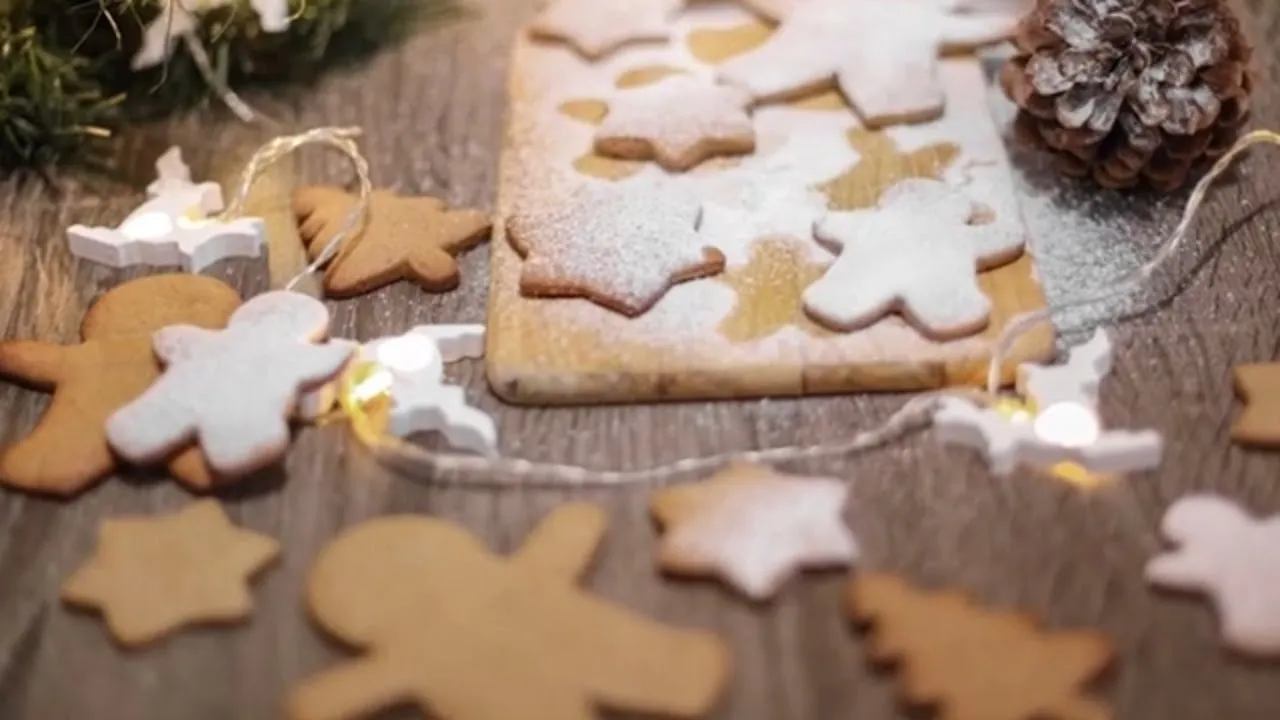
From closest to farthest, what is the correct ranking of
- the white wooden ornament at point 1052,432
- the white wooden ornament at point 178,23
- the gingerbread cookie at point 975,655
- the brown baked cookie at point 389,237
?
the gingerbread cookie at point 975,655, the white wooden ornament at point 1052,432, the brown baked cookie at point 389,237, the white wooden ornament at point 178,23

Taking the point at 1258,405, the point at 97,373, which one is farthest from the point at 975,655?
the point at 97,373

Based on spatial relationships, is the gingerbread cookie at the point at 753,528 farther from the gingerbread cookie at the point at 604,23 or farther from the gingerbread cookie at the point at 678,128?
the gingerbread cookie at the point at 604,23

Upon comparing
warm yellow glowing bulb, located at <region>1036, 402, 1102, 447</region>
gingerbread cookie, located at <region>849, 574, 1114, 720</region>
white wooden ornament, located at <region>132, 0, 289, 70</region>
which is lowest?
gingerbread cookie, located at <region>849, 574, 1114, 720</region>

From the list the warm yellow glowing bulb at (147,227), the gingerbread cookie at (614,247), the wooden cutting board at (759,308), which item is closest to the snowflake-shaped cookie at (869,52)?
the wooden cutting board at (759,308)

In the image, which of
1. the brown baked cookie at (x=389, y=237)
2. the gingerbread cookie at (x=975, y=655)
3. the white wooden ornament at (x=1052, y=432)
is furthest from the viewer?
the brown baked cookie at (x=389, y=237)

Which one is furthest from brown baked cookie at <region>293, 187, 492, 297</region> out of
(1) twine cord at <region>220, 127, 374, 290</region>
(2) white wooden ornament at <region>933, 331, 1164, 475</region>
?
(2) white wooden ornament at <region>933, 331, 1164, 475</region>

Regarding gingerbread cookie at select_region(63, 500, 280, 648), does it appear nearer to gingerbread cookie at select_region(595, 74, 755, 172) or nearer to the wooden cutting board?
the wooden cutting board
